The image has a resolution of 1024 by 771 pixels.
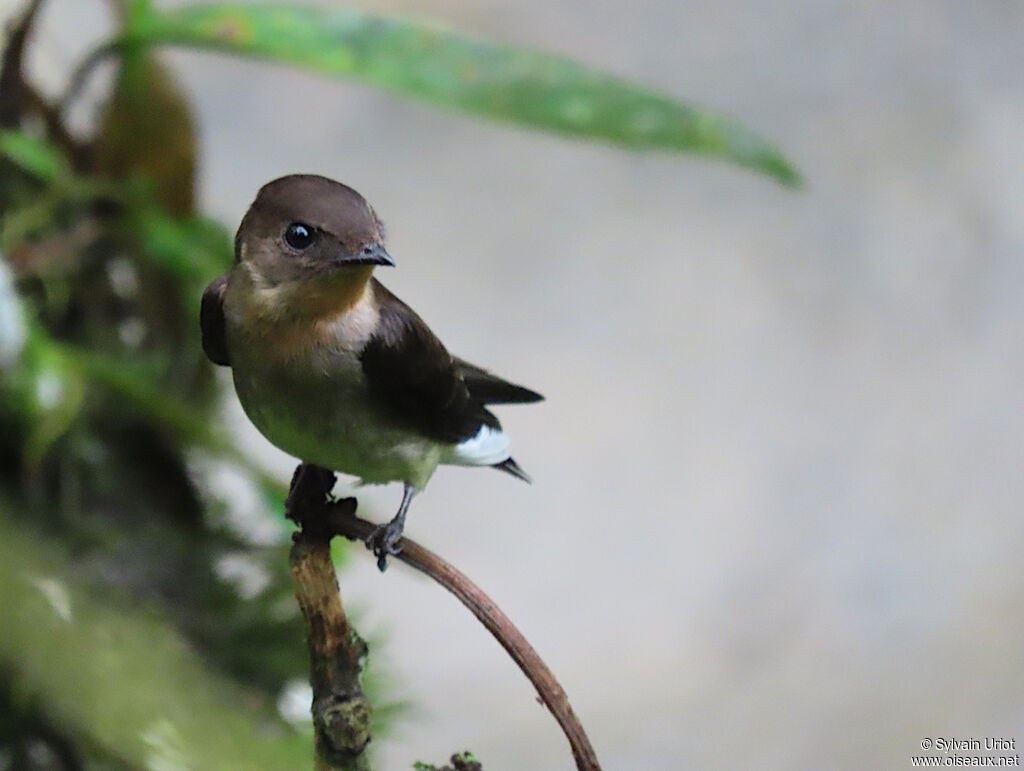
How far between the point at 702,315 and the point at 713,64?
1301 millimetres

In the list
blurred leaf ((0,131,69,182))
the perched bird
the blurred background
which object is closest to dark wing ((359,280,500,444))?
the perched bird

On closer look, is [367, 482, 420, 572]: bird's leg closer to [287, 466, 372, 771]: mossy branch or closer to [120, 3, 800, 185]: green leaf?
[287, 466, 372, 771]: mossy branch

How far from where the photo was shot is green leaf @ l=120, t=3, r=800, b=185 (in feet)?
5.67

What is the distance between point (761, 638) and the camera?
3.18 metres

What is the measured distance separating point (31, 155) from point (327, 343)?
3.75 feet

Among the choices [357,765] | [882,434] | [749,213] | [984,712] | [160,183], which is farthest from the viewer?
[749,213]

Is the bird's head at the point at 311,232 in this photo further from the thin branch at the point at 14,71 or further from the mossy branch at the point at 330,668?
the thin branch at the point at 14,71

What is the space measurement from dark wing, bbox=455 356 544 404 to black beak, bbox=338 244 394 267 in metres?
0.32

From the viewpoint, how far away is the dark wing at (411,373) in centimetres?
101

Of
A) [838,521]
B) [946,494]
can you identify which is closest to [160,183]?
[838,521]

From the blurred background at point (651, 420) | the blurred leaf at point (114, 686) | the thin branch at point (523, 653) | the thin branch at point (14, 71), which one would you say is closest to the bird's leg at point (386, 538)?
the thin branch at point (523, 653)

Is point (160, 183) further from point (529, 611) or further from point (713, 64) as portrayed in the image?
point (713, 64)

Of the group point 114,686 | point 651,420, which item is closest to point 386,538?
point 114,686

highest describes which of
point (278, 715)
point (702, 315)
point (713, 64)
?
point (713, 64)
